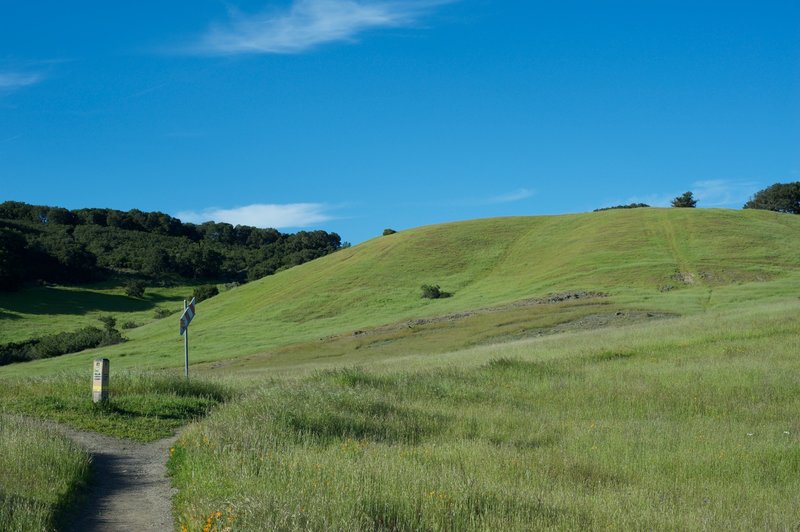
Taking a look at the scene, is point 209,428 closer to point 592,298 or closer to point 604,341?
point 604,341

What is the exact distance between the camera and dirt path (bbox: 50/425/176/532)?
8.38m

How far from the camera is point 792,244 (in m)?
68.9

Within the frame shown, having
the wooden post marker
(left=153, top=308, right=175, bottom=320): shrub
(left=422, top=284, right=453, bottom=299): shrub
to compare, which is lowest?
the wooden post marker

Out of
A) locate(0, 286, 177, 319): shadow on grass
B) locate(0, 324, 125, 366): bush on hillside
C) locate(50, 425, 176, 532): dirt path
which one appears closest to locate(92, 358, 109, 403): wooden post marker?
locate(50, 425, 176, 532): dirt path

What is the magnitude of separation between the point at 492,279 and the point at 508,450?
2287 inches

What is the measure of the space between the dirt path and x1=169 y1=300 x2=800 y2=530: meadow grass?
0.32 metres

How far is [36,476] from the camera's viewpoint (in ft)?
30.5

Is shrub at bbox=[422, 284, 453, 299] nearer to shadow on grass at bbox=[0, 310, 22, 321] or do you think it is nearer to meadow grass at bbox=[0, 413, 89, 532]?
shadow on grass at bbox=[0, 310, 22, 321]

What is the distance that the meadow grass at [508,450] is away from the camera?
7477 mm

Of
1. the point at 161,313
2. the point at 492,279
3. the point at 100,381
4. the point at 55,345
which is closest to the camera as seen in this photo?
the point at 100,381

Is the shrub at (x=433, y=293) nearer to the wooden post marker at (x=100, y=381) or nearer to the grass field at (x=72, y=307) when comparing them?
the grass field at (x=72, y=307)

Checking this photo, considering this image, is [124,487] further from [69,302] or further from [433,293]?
[69,302]

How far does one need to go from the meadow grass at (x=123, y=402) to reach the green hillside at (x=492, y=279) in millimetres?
21997

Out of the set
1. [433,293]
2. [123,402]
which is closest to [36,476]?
[123,402]
